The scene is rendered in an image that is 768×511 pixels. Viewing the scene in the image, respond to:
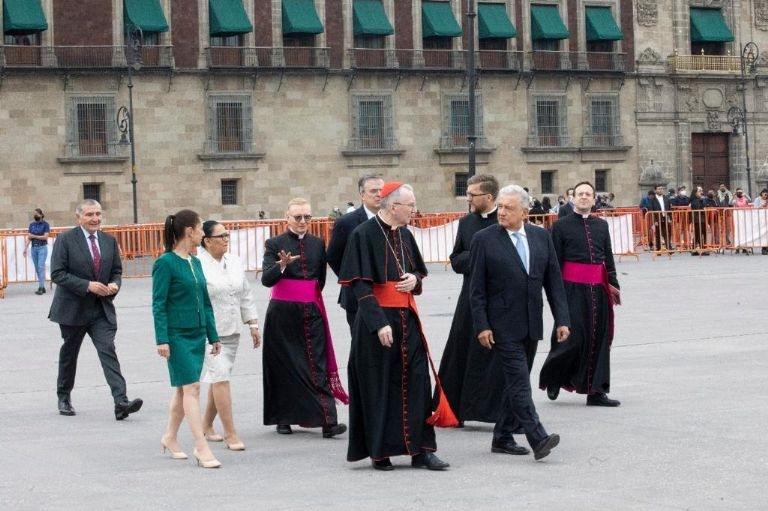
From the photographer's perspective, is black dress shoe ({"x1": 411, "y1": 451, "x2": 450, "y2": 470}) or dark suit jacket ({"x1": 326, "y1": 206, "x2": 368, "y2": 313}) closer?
black dress shoe ({"x1": 411, "y1": 451, "x2": 450, "y2": 470})

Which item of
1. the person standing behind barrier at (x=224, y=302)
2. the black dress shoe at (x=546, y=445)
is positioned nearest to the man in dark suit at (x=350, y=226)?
the person standing behind barrier at (x=224, y=302)

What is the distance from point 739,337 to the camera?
16438 mm

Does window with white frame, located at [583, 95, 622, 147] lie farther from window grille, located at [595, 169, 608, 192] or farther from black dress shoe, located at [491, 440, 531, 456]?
black dress shoe, located at [491, 440, 531, 456]

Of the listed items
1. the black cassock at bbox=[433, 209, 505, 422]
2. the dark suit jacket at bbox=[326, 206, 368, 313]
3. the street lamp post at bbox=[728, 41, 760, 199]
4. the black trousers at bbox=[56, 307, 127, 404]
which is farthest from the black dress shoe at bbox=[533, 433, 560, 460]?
the street lamp post at bbox=[728, 41, 760, 199]

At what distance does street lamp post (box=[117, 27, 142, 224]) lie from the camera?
4147cm

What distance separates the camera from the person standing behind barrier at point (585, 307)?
12.1 meters

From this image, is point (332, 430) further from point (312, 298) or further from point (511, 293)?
point (511, 293)

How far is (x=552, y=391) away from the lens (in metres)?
12.3

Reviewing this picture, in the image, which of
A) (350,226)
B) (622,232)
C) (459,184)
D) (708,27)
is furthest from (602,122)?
(350,226)

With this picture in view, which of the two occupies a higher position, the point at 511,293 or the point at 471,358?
the point at 511,293

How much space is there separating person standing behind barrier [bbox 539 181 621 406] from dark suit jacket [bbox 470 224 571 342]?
79.1 inches

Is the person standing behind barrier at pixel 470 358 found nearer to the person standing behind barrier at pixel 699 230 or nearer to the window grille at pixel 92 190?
the person standing behind barrier at pixel 699 230

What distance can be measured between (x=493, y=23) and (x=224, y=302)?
3933 cm

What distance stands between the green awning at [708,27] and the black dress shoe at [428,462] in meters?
44.9
